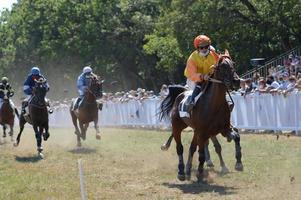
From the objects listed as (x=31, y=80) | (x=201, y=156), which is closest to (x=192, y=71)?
(x=201, y=156)

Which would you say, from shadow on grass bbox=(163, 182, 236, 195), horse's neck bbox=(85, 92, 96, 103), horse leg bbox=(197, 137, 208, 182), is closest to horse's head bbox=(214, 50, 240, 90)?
horse leg bbox=(197, 137, 208, 182)

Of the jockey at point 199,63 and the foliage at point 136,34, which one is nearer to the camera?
the jockey at point 199,63

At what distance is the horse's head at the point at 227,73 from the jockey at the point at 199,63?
1.79 ft

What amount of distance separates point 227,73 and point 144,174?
3.67 m

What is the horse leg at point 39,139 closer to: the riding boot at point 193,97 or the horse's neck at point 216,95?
the riding boot at point 193,97

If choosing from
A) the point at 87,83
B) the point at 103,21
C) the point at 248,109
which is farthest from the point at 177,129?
the point at 103,21

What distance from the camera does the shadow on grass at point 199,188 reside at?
11.4 meters

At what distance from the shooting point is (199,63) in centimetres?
1261

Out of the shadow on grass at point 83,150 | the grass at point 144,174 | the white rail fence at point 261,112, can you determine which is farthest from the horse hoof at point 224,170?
the shadow on grass at point 83,150

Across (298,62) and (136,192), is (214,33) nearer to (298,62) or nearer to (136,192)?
(298,62)

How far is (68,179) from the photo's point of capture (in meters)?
13.7

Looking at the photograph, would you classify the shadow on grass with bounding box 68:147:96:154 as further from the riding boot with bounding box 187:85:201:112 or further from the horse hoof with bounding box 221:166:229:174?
the riding boot with bounding box 187:85:201:112

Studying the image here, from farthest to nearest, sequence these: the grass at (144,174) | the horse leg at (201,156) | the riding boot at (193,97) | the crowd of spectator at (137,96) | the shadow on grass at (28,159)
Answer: the crowd of spectator at (137,96) < the shadow on grass at (28,159) < the riding boot at (193,97) < the horse leg at (201,156) < the grass at (144,174)

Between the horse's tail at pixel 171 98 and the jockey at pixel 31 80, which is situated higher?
the jockey at pixel 31 80
